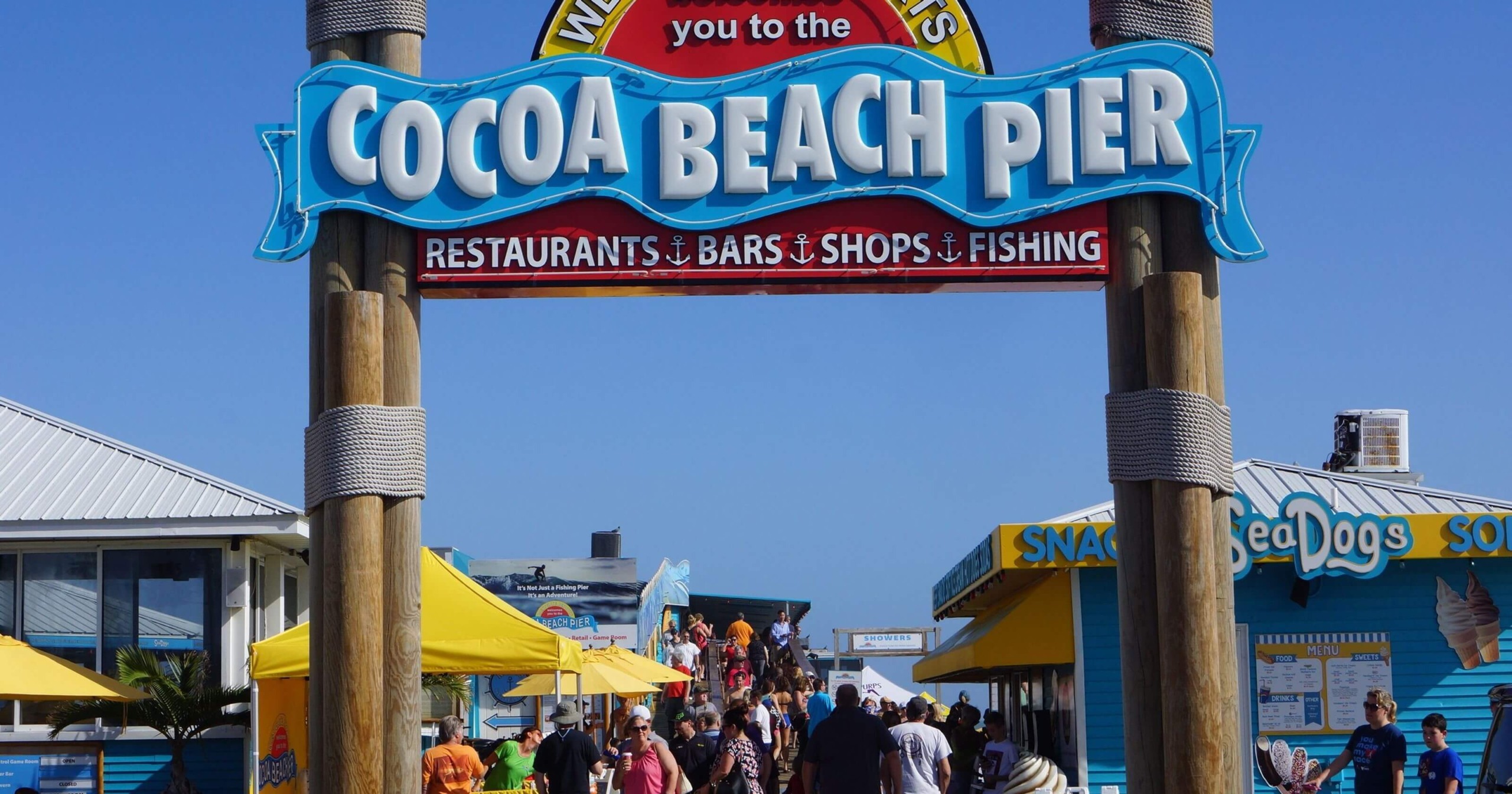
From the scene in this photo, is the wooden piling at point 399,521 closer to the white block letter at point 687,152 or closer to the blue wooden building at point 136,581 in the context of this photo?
the white block letter at point 687,152

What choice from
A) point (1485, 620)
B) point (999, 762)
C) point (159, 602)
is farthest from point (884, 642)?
point (999, 762)

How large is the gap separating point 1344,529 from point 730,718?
655 centimetres

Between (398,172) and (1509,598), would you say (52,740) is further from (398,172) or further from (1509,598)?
(1509,598)

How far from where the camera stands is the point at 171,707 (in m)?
15.5

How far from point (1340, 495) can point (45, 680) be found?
44.8 ft

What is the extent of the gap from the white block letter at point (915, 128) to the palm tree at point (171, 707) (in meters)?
10.5

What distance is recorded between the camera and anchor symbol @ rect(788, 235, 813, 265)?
744 cm

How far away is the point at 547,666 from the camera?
12242mm

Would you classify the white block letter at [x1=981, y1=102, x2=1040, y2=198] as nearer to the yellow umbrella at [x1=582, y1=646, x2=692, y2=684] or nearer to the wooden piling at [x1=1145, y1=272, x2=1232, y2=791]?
the wooden piling at [x1=1145, y1=272, x2=1232, y2=791]

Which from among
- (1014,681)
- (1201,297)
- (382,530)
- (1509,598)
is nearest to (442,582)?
(382,530)

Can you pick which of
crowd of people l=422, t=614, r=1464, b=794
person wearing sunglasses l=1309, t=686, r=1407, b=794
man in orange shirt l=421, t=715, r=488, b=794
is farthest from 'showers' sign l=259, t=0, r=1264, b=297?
man in orange shirt l=421, t=715, r=488, b=794

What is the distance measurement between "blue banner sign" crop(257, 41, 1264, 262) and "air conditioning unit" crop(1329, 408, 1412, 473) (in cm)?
1716

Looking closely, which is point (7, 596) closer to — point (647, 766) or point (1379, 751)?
point (647, 766)

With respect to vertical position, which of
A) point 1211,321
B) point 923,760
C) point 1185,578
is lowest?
point 923,760
